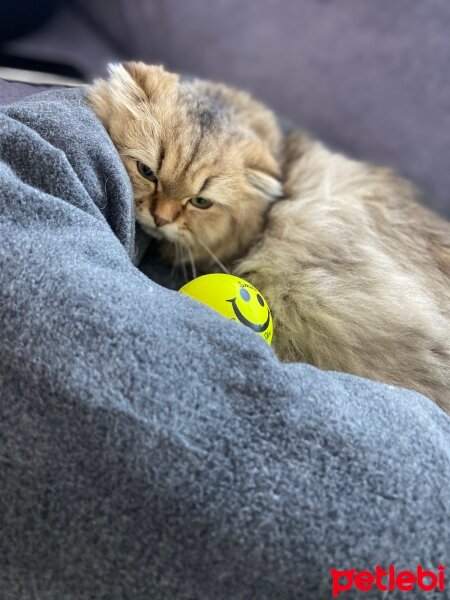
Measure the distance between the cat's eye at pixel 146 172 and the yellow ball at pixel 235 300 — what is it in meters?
0.30

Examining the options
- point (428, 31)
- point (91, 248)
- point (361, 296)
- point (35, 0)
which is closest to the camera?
point (91, 248)

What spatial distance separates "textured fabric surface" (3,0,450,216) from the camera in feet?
5.07

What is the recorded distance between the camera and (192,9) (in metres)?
1.67

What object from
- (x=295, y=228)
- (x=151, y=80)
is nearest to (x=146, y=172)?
(x=151, y=80)

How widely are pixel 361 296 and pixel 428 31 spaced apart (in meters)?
0.87

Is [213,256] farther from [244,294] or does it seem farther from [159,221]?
[244,294]

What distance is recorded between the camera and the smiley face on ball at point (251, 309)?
3.34 ft

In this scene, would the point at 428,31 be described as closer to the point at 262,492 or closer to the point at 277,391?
the point at 277,391

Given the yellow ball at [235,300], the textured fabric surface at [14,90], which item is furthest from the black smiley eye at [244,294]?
the textured fabric surface at [14,90]

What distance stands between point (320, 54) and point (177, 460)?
136 cm

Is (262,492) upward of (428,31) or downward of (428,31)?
downward

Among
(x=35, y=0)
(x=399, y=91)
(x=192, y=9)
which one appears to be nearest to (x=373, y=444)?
(x=399, y=91)

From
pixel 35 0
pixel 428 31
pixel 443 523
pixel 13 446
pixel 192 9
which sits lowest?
pixel 13 446

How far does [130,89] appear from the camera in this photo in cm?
121
